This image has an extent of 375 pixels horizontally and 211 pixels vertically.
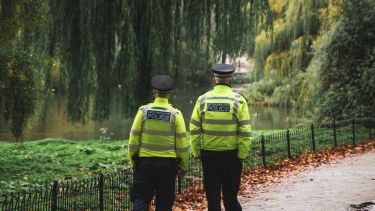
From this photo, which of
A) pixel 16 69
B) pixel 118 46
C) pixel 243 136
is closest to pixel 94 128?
pixel 16 69

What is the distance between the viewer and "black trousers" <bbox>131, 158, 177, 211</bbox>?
5.27 meters

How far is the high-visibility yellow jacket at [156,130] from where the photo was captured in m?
5.29

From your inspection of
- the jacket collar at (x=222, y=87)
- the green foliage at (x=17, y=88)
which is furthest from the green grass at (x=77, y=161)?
the jacket collar at (x=222, y=87)

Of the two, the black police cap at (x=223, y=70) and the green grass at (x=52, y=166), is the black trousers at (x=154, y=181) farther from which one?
the green grass at (x=52, y=166)

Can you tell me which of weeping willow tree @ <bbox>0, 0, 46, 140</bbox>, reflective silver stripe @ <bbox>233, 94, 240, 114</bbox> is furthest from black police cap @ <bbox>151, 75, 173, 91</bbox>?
weeping willow tree @ <bbox>0, 0, 46, 140</bbox>

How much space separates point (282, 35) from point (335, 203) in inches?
672

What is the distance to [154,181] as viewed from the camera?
17.4 ft

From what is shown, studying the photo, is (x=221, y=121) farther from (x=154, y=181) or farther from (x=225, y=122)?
(x=154, y=181)

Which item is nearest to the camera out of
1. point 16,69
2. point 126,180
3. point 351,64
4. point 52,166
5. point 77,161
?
point 126,180

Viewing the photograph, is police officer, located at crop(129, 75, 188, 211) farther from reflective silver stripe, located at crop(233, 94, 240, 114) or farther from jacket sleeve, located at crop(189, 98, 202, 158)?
reflective silver stripe, located at crop(233, 94, 240, 114)

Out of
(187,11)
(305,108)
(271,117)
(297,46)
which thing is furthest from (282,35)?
(187,11)

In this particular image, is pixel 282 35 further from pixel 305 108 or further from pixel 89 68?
pixel 89 68

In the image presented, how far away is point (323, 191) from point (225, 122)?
150 inches

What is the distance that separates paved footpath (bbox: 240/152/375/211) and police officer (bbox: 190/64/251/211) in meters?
2.03
